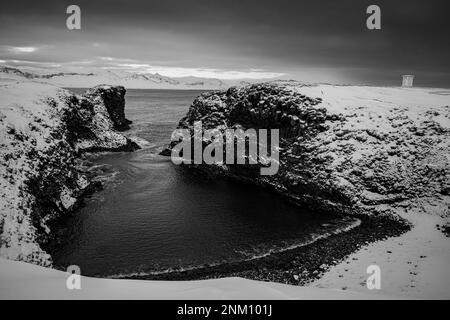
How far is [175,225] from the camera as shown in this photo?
31906 mm

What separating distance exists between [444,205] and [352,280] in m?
18.1

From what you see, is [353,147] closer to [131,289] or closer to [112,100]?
[131,289]

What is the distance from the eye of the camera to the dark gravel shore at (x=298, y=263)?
23984 mm

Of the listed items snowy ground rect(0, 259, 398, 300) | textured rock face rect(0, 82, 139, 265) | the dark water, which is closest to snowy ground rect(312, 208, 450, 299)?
the dark water

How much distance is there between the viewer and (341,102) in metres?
45.8

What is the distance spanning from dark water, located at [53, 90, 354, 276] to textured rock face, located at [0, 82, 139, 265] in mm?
2426

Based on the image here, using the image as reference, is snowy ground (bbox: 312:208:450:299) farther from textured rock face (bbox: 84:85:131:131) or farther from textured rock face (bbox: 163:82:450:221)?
textured rock face (bbox: 84:85:131:131)

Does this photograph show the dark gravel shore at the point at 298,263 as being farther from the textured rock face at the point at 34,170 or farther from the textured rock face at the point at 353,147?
the textured rock face at the point at 34,170

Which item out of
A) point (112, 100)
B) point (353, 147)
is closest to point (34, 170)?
point (353, 147)

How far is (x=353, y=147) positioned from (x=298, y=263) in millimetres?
21145

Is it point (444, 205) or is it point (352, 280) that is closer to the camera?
point (352, 280)

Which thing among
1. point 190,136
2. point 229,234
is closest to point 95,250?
point 229,234

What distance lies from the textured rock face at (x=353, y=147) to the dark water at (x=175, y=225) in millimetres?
4134
